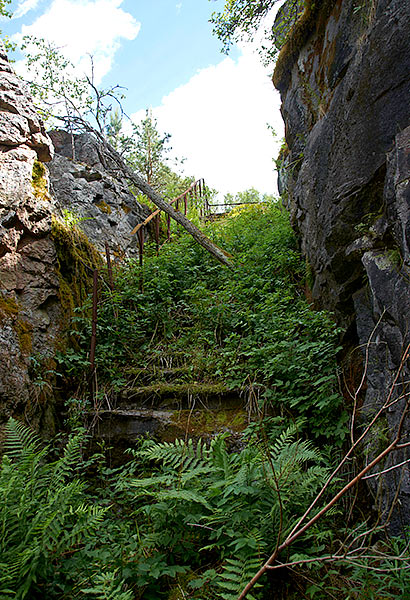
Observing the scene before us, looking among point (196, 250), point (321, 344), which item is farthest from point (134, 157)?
point (321, 344)

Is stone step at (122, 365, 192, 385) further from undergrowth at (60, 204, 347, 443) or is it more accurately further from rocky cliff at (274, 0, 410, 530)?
rocky cliff at (274, 0, 410, 530)

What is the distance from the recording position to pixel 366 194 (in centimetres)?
345

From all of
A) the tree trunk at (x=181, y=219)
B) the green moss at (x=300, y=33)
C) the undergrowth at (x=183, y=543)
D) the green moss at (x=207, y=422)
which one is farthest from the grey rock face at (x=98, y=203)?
the undergrowth at (x=183, y=543)

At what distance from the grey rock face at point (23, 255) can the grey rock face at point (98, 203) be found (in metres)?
2.43

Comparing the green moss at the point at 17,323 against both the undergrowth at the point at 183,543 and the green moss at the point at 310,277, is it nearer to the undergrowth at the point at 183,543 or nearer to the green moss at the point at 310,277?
the undergrowth at the point at 183,543

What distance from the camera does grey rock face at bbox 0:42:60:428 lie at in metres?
3.73

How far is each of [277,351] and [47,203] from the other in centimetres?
365

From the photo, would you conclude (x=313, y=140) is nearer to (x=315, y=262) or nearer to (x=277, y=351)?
(x=315, y=262)

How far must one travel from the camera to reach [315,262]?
4.67m

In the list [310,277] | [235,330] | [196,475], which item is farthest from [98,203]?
[196,475]

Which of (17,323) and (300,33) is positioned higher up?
(300,33)

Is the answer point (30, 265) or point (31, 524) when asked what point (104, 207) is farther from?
point (31, 524)

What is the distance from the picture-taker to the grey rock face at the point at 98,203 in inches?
307

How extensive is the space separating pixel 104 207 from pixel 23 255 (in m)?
4.21
